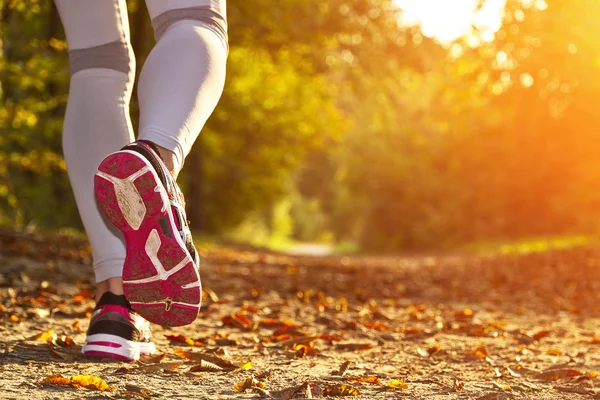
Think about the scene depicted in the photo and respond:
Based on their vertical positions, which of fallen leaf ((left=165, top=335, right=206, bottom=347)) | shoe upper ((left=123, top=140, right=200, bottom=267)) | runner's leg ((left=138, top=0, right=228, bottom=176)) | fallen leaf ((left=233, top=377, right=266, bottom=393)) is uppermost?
runner's leg ((left=138, top=0, right=228, bottom=176))

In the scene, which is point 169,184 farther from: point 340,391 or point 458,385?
point 458,385

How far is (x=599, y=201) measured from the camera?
2173 centimetres

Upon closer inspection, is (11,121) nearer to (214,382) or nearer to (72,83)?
(72,83)

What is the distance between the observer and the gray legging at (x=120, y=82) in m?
1.95

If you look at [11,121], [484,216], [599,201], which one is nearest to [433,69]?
[11,121]

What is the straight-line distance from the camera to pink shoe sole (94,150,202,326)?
5.73 ft

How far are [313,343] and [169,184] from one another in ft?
4.07

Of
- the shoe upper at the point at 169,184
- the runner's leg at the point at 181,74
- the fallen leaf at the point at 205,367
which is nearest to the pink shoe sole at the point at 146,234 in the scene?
the shoe upper at the point at 169,184

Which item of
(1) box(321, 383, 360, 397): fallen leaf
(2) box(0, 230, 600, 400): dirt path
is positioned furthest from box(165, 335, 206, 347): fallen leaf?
(1) box(321, 383, 360, 397): fallen leaf

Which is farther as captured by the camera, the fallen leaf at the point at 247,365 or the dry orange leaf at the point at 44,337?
the dry orange leaf at the point at 44,337

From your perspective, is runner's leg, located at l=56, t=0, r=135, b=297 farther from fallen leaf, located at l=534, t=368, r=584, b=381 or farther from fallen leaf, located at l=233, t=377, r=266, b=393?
fallen leaf, located at l=534, t=368, r=584, b=381

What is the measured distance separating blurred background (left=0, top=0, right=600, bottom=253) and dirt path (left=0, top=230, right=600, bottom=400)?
256 cm

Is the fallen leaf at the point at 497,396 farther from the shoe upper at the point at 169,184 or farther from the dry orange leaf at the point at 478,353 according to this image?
the shoe upper at the point at 169,184

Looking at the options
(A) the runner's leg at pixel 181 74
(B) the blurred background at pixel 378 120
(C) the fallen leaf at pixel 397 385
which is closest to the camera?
(A) the runner's leg at pixel 181 74
